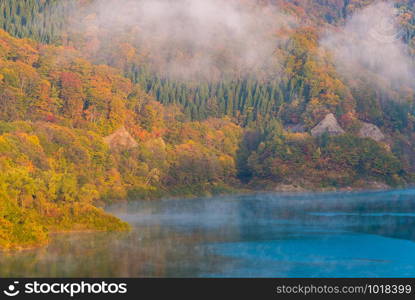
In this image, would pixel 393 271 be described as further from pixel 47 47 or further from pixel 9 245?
pixel 47 47

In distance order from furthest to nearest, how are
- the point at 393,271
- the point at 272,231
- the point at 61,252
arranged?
1. the point at 272,231
2. the point at 61,252
3. the point at 393,271

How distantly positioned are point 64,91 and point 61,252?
91.5m

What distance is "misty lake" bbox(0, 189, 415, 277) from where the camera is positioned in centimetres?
5969

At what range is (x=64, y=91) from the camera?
153750mm

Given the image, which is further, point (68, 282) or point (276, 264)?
point (276, 264)

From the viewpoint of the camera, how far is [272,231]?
284ft

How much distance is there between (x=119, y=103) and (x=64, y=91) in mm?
12470

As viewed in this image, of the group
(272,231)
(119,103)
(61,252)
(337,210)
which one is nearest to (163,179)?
(119,103)

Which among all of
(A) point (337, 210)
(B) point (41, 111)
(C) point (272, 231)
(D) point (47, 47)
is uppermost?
(D) point (47, 47)

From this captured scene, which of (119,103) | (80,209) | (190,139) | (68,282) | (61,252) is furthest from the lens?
(190,139)

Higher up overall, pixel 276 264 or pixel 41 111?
pixel 41 111

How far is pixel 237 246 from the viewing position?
241 feet

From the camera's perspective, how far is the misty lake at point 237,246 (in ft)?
196

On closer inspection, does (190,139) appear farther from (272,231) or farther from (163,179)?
(272,231)
